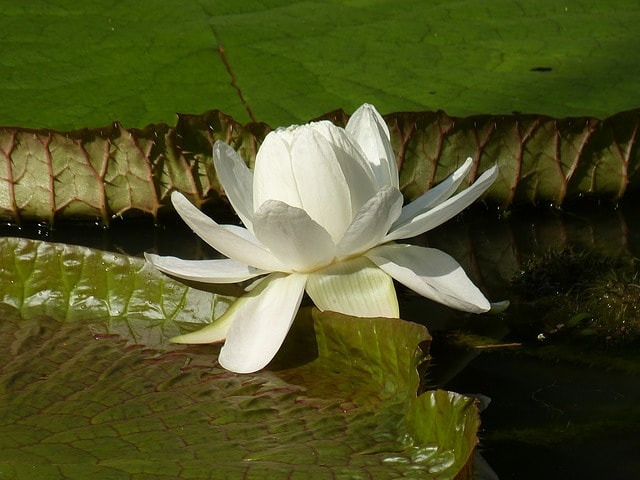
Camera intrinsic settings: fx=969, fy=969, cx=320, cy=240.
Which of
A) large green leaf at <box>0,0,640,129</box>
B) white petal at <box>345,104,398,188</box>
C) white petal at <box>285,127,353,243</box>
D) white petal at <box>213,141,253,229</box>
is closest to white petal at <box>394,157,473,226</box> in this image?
white petal at <box>345,104,398,188</box>

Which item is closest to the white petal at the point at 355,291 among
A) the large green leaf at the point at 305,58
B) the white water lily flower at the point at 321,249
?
the white water lily flower at the point at 321,249

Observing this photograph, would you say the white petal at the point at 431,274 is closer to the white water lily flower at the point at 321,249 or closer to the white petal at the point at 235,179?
the white water lily flower at the point at 321,249

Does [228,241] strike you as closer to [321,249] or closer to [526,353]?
[321,249]

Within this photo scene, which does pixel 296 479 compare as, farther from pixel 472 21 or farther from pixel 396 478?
pixel 472 21

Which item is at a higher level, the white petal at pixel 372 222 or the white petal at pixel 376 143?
the white petal at pixel 376 143

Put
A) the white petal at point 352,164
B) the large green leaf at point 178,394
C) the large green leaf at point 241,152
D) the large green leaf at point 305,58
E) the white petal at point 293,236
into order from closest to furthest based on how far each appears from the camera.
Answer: the large green leaf at point 178,394
the white petal at point 293,236
the white petal at point 352,164
the large green leaf at point 241,152
the large green leaf at point 305,58

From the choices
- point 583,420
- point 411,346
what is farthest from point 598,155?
point 411,346
